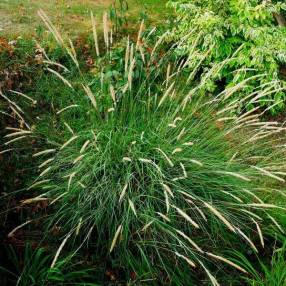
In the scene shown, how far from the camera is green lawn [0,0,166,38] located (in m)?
5.79

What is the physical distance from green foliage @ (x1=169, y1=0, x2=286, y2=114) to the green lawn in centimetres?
Answer: 129

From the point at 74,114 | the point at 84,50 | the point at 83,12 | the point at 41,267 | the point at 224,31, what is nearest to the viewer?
the point at 41,267

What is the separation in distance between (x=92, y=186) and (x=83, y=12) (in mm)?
3484

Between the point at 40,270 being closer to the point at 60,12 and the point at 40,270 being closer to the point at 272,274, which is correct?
the point at 272,274

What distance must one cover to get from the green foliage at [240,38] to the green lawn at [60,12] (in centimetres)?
129

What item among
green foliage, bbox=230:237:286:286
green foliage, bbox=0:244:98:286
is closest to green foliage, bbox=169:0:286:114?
green foliage, bbox=230:237:286:286

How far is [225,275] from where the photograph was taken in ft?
11.5

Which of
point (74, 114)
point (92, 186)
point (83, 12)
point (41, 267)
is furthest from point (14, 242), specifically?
point (83, 12)

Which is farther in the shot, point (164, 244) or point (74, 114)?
point (74, 114)

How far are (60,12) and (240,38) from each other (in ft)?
7.63

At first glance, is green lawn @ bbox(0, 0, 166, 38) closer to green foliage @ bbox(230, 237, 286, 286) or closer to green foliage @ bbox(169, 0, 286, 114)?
green foliage @ bbox(169, 0, 286, 114)

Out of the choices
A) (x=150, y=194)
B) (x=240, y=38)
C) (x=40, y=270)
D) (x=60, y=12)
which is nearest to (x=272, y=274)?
(x=150, y=194)

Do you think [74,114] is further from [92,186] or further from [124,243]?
[124,243]

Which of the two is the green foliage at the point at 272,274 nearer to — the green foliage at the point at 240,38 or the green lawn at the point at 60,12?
the green foliage at the point at 240,38
